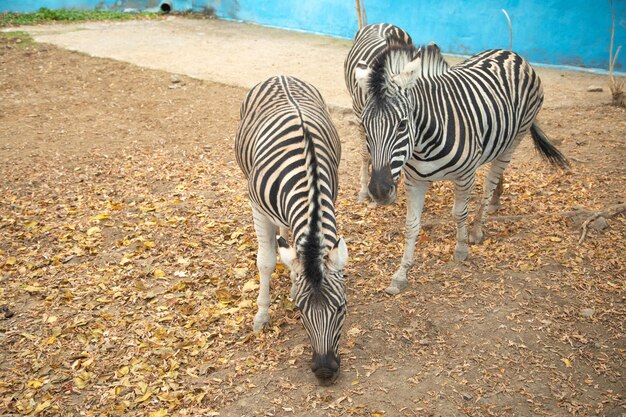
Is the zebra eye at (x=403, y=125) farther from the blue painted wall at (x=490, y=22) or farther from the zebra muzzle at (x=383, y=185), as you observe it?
the blue painted wall at (x=490, y=22)

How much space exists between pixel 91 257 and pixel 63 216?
1.12m

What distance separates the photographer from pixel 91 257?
19.7 ft

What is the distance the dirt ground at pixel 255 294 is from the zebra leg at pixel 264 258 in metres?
0.15

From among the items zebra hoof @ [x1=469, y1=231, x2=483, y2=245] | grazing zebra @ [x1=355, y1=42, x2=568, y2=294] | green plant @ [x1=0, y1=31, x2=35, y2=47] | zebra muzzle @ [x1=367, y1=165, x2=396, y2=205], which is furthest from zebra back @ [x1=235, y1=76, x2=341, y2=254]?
green plant @ [x1=0, y1=31, x2=35, y2=47]

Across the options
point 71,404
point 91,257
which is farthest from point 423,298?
point 91,257

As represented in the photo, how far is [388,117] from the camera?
436cm

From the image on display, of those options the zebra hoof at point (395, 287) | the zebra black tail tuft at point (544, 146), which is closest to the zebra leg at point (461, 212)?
the zebra hoof at point (395, 287)

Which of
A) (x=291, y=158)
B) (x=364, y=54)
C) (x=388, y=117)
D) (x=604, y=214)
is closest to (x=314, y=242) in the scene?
(x=291, y=158)

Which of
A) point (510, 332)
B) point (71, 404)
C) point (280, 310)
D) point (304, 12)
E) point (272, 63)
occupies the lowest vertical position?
point (71, 404)

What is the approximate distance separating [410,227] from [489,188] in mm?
1215

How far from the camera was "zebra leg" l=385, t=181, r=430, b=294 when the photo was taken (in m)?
5.29

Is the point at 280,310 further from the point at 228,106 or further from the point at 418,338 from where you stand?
the point at 228,106

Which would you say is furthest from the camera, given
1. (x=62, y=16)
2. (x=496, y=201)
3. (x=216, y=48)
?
(x=62, y=16)

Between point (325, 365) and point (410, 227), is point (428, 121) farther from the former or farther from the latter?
point (325, 365)
